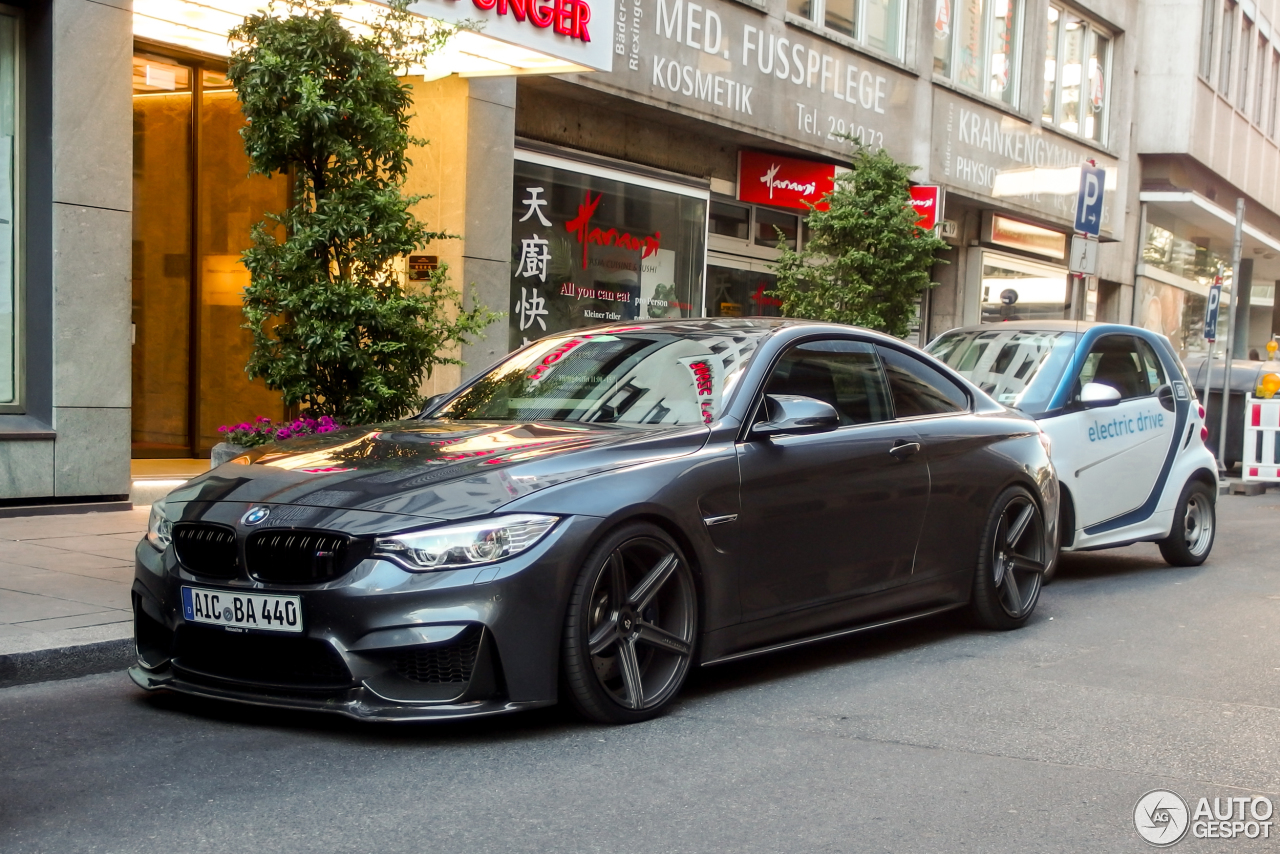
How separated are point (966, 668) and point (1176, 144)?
86.4 feet

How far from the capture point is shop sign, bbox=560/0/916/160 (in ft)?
50.8

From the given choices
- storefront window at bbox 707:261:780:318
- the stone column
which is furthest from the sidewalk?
storefront window at bbox 707:261:780:318

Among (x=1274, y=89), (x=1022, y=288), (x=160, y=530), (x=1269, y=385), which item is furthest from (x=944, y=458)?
(x=1274, y=89)

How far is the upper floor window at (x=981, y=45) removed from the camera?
72.7ft

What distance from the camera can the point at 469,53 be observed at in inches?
484

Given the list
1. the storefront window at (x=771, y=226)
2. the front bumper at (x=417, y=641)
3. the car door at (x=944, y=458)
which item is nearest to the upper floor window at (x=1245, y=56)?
the storefront window at (x=771, y=226)

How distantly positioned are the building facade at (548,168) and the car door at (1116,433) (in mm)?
4091

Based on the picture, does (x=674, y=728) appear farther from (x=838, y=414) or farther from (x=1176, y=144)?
(x=1176, y=144)

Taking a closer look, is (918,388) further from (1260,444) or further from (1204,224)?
(1204,224)

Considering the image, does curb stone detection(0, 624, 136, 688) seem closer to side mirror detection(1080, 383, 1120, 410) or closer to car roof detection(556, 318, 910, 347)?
car roof detection(556, 318, 910, 347)

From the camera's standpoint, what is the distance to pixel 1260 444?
1830 centimetres

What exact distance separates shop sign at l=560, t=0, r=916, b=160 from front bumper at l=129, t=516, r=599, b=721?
10453 mm

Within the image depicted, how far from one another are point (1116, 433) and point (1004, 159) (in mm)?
15353

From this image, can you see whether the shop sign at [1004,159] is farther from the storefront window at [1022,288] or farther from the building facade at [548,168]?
the storefront window at [1022,288]
